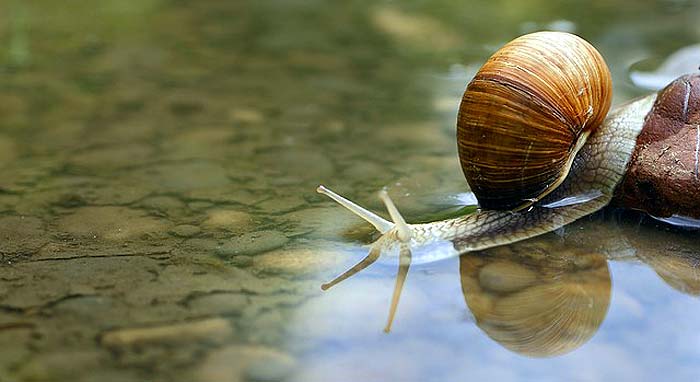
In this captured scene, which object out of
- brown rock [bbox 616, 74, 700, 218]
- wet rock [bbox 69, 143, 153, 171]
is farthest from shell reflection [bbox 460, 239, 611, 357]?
wet rock [bbox 69, 143, 153, 171]

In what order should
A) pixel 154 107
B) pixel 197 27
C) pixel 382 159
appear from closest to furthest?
pixel 382 159
pixel 154 107
pixel 197 27

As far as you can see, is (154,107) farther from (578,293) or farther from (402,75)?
(578,293)

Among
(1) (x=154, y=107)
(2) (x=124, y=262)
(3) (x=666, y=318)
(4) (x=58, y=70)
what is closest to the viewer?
(3) (x=666, y=318)

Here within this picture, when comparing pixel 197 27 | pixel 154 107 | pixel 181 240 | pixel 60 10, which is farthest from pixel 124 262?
pixel 60 10

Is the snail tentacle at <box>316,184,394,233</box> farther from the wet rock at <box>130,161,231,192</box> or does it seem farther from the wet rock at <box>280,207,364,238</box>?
the wet rock at <box>130,161,231,192</box>

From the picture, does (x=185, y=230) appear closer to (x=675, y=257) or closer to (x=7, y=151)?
(x=7, y=151)

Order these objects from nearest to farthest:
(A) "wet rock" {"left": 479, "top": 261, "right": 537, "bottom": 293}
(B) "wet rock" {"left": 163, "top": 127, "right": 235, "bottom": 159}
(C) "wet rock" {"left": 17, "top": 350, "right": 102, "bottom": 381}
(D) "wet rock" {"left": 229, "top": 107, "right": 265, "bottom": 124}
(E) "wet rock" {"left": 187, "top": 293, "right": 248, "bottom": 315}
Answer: (C) "wet rock" {"left": 17, "top": 350, "right": 102, "bottom": 381}
(E) "wet rock" {"left": 187, "top": 293, "right": 248, "bottom": 315}
(A) "wet rock" {"left": 479, "top": 261, "right": 537, "bottom": 293}
(B) "wet rock" {"left": 163, "top": 127, "right": 235, "bottom": 159}
(D) "wet rock" {"left": 229, "top": 107, "right": 265, "bottom": 124}
